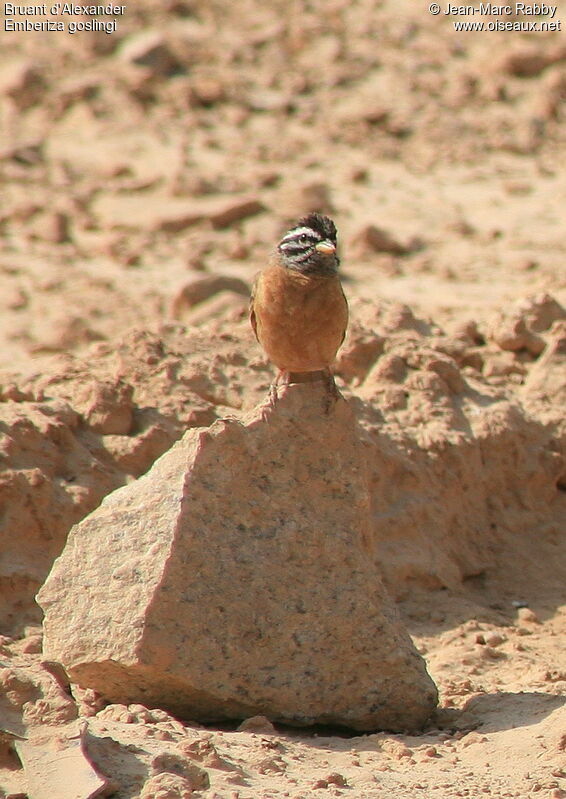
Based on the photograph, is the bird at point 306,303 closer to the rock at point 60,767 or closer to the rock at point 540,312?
the rock at point 60,767

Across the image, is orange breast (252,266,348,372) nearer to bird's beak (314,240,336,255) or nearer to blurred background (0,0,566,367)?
bird's beak (314,240,336,255)

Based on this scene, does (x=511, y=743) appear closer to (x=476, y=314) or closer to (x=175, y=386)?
(x=175, y=386)

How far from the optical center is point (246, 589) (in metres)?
6.27

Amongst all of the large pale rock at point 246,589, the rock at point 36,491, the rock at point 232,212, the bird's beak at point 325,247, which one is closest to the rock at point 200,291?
the rock at point 232,212

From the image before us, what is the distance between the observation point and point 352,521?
661cm

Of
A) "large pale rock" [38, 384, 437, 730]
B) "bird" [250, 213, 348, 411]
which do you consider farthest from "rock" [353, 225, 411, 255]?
"large pale rock" [38, 384, 437, 730]

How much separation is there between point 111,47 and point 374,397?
33.7 feet

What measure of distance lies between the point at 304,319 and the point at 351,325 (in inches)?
87.0

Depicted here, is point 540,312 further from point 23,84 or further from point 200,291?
point 23,84

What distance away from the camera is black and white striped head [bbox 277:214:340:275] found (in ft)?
22.7

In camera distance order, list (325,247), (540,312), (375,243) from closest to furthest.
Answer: (325,247)
(540,312)
(375,243)

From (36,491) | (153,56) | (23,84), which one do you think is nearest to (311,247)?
(36,491)

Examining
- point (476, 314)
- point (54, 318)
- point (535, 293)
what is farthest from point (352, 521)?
point (54, 318)

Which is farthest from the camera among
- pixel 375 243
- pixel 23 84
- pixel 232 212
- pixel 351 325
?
pixel 23 84
